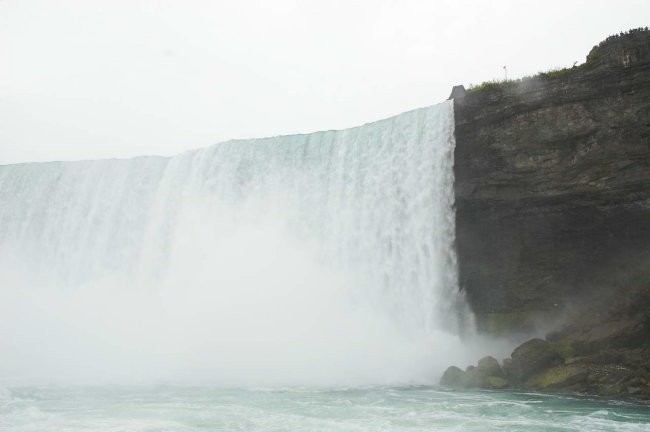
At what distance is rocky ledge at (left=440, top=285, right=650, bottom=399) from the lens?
14.2 m

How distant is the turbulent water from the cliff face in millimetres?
4520

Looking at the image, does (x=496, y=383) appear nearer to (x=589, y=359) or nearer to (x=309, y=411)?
(x=589, y=359)

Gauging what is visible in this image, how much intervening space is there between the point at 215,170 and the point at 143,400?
44.9 feet

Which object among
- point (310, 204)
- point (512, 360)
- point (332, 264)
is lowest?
point (512, 360)

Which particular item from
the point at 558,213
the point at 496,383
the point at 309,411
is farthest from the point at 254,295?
the point at 558,213

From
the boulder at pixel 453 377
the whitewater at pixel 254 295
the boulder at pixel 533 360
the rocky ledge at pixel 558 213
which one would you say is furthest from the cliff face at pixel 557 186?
the boulder at pixel 453 377

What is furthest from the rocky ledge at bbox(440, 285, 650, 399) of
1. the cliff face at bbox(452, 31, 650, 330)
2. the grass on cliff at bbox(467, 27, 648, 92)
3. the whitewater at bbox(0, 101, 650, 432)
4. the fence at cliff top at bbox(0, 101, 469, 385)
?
the grass on cliff at bbox(467, 27, 648, 92)

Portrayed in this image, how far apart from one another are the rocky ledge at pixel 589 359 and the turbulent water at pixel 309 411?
0.80 m

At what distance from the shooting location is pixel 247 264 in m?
23.2

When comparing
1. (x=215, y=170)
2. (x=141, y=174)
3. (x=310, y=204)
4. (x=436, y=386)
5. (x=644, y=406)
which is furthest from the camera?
(x=141, y=174)

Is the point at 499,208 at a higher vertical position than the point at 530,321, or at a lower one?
higher

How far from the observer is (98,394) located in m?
15.3

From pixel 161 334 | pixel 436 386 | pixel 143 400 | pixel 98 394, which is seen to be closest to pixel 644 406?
pixel 436 386

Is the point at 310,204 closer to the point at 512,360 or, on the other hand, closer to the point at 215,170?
the point at 215,170
